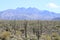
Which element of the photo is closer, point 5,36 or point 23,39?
point 5,36

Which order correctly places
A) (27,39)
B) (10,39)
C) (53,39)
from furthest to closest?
(53,39) → (27,39) → (10,39)

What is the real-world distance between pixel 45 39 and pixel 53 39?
56.2 inches

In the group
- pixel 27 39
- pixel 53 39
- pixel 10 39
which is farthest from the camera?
pixel 53 39

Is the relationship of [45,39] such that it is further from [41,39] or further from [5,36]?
[5,36]

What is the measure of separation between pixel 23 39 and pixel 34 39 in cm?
147

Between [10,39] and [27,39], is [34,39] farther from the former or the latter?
[10,39]

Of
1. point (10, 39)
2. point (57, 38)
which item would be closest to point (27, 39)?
point (10, 39)

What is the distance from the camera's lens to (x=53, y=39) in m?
28.5

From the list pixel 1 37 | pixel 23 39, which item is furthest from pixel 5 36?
pixel 23 39

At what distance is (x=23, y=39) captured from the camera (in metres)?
26.7

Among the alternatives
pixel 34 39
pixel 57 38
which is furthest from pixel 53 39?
pixel 34 39

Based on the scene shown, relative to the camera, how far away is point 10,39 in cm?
2430

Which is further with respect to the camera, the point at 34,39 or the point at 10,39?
the point at 34,39

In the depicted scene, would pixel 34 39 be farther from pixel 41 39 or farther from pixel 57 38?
pixel 57 38
